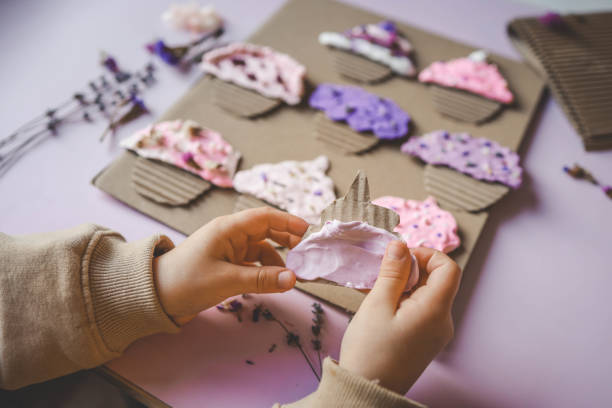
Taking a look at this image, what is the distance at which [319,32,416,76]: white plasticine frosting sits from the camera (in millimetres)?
1053

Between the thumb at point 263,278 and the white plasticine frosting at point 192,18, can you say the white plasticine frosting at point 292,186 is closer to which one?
the thumb at point 263,278

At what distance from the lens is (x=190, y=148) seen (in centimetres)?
89

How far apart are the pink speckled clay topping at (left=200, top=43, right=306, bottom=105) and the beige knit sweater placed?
48 centimetres

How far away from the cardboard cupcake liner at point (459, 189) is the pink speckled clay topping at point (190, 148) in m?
0.40

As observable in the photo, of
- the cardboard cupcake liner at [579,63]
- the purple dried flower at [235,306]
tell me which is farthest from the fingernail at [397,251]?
the cardboard cupcake liner at [579,63]

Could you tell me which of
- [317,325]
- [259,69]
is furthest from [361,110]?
[317,325]

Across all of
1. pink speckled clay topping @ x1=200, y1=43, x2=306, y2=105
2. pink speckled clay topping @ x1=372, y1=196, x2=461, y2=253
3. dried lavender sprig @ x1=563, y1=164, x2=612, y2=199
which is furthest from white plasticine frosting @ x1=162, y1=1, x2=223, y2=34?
dried lavender sprig @ x1=563, y1=164, x2=612, y2=199

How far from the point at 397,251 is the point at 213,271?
0.26 meters

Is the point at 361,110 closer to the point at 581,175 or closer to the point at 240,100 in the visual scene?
the point at 240,100

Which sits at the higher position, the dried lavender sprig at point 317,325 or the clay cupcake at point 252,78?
the clay cupcake at point 252,78

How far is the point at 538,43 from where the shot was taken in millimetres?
1111

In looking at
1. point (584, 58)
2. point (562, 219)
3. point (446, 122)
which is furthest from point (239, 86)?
point (584, 58)

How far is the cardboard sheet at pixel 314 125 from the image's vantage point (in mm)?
844

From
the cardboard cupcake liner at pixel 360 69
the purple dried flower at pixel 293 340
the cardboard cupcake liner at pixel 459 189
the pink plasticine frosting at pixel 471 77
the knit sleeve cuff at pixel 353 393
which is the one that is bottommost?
the purple dried flower at pixel 293 340
